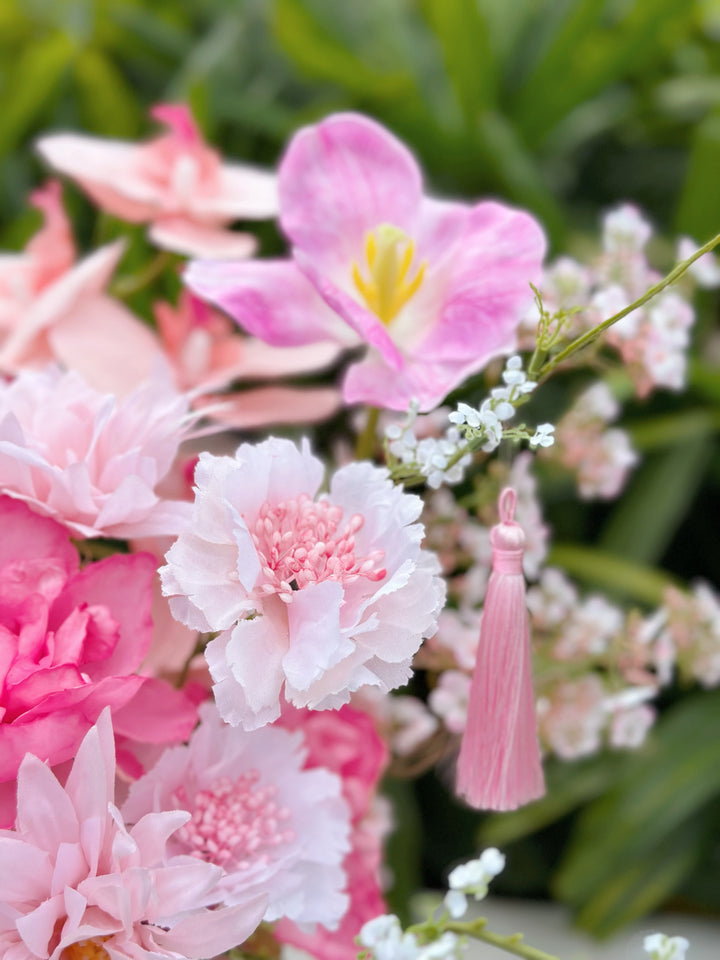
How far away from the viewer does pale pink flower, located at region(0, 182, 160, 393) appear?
1.38 feet

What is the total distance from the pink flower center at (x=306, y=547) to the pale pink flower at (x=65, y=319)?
17 centimetres

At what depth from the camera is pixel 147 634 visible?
0.93 ft

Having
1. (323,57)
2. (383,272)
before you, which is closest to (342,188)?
(383,272)

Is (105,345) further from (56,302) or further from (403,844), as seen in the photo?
(403,844)

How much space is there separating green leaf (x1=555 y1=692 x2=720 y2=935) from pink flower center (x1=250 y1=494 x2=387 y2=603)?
1.46 feet

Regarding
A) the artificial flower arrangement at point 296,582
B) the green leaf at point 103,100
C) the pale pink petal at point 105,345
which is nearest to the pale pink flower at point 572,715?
the artificial flower arrangement at point 296,582

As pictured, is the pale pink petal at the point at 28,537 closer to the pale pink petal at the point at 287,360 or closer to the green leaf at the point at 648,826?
the pale pink petal at the point at 287,360

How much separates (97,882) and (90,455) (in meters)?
0.12

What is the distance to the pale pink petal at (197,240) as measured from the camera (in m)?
0.44

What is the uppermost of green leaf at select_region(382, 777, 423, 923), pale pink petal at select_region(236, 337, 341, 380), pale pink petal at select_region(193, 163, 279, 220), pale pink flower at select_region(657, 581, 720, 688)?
pale pink petal at select_region(193, 163, 279, 220)

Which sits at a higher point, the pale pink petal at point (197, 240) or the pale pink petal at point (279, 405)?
the pale pink petal at point (197, 240)

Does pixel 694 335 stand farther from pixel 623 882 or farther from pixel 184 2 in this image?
pixel 184 2

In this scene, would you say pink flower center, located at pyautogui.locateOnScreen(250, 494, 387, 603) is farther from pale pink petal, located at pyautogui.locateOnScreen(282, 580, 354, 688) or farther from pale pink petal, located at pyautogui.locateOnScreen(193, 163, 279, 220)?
pale pink petal, located at pyautogui.locateOnScreen(193, 163, 279, 220)

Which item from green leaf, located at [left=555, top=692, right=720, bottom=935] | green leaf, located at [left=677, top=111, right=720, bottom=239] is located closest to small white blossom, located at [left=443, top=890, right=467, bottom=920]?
green leaf, located at [left=555, top=692, right=720, bottom=935]
